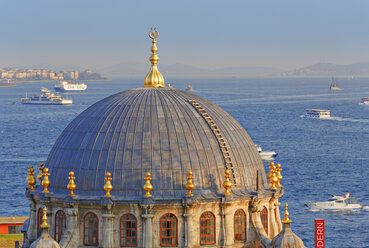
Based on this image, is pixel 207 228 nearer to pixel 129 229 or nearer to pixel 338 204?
pixel 129 229

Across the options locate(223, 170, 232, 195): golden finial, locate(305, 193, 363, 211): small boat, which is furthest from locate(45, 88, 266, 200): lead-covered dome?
locate(305, 193, 363, 211): small boat

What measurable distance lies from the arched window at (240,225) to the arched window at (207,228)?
1466mm

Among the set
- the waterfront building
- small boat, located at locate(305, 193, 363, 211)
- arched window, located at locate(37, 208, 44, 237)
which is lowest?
small boat, located at locate(305, 193, 363, 211)

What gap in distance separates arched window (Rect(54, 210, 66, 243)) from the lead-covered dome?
112 centimetres

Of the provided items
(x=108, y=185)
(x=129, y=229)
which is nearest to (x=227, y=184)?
(x=129, y=229)

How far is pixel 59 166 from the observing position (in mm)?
43594

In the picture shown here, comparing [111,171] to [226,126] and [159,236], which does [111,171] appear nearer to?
[159,236]

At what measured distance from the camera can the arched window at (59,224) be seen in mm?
42266

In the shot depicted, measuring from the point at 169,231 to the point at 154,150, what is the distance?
415 centimetres

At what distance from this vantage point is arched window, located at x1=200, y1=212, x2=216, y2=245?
4150cm

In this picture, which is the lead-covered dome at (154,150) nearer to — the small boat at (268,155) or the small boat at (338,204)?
the small boat at (338,204)

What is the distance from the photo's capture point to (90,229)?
41438 mm

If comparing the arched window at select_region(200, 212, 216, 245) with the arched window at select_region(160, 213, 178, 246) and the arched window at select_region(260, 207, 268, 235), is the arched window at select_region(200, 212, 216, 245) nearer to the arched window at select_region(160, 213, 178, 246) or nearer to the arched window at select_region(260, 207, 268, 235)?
the arched window at select_region(160, 213, 178, 246)

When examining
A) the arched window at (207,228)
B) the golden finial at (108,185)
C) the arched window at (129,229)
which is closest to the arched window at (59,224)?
the golden finial at (108,185)
